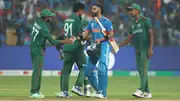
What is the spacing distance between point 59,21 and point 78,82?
10935 millimetres

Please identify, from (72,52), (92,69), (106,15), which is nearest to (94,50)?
(92,69)

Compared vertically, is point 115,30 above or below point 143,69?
above

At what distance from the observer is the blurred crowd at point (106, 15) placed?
24.9 m

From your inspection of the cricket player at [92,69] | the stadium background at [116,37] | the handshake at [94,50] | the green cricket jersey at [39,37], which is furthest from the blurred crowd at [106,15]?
the handshake at [94,50]

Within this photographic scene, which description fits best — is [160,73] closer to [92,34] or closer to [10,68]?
[10,68]

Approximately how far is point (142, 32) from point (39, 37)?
266 centimetres

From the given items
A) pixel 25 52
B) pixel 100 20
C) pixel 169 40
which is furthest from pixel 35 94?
pixel 169 40

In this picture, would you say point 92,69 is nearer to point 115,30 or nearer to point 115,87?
point 115,87

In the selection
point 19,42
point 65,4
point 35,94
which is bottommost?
point 35,94

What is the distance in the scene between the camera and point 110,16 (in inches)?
995

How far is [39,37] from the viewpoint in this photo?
45.3ft

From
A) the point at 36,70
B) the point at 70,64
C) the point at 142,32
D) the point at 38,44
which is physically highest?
the point at 142,32

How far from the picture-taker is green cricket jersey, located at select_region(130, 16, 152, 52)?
47.0 feet

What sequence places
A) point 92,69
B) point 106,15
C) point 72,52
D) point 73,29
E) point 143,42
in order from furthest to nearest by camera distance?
point 106,15 < point 143,42 < point 72,52 < point 73,29 < point 92,69
